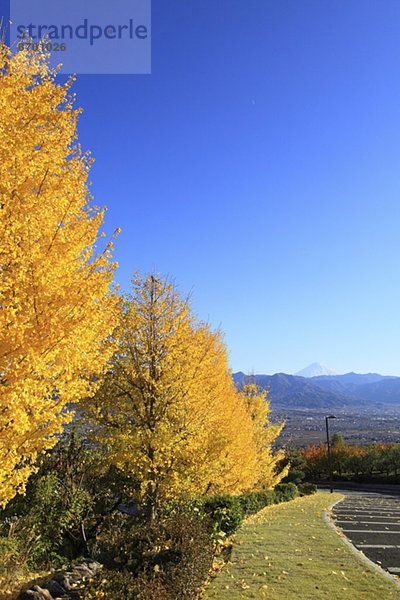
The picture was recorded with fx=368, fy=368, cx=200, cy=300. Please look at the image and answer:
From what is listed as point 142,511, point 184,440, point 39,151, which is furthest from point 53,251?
point 142,511

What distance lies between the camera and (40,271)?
16.8 feet

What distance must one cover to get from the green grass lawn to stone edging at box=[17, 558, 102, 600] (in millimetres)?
2332

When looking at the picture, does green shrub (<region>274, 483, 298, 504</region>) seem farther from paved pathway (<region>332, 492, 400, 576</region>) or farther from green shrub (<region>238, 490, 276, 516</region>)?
paved pathway (<region>332, 492, 400, 576</region>)

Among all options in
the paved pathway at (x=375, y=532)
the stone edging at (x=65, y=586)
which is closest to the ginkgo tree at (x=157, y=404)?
the stone edging at (x=65, y=586)

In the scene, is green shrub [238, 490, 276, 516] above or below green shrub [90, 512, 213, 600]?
below

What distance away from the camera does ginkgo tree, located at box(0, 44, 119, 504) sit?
4891 mm

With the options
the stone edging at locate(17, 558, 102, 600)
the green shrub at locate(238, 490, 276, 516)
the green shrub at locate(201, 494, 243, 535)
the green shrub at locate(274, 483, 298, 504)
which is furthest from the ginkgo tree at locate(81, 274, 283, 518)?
the green shrub at locate(274, 483, 298, 504)

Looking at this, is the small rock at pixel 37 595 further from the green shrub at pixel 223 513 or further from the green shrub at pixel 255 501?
the green shrub at pixel 255 501

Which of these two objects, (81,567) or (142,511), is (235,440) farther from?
(81,567)

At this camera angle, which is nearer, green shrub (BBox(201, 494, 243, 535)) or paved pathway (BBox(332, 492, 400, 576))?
paved pathway (BBox(332, 492, 400, 576))

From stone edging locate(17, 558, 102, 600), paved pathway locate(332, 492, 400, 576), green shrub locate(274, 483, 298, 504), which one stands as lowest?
green shrub locate(274, 483, 298, 504)

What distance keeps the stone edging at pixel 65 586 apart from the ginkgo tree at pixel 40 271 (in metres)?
2.18

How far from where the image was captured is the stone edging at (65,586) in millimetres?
6090

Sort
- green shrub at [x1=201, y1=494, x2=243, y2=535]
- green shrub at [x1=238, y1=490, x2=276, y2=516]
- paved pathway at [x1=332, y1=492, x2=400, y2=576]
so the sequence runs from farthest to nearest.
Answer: green shrub at [x1=238, y1=490, x2=276, y2=516] → green shrub at [x1=201, y1=494, x2=243, y2=535] → paved pathway at [x1=332, y1=492, x2=400, y2=576]
